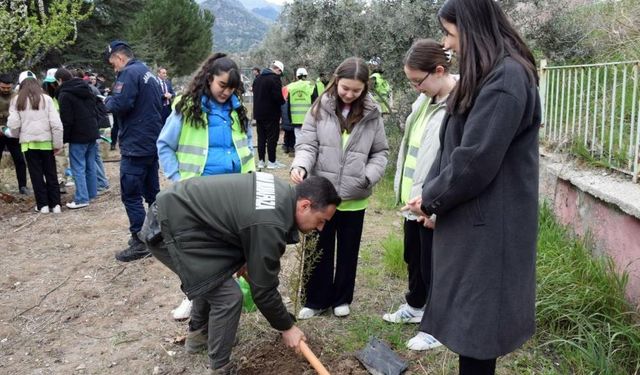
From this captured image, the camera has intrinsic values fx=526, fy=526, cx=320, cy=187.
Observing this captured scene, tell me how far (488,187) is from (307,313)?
194cm

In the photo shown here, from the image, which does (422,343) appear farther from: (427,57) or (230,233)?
(427,57)

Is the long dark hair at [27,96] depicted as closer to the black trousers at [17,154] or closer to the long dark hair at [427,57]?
the black trousers at [17,154]

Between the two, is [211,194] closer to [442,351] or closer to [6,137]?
[442,351]

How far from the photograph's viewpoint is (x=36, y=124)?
242 inches

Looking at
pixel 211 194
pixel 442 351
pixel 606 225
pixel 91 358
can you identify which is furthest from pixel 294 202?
pixel 606 225

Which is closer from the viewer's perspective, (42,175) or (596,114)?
(596,114)

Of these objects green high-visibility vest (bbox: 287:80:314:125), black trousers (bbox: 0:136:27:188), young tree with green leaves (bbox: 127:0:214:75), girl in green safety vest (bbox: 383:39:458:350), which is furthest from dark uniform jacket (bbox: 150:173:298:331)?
young tree with green leaves (bbox: 127:0:214:75)

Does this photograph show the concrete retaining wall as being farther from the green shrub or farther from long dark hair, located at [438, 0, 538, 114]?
long dark hair, located at [438, 0, 538, 114]

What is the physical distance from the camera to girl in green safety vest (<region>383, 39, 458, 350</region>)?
2.66 metres

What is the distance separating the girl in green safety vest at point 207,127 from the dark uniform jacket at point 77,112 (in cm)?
364

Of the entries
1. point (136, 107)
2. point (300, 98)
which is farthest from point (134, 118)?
point (300, 98)

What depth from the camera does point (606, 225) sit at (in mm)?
3283

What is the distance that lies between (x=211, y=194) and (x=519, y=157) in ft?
4.26

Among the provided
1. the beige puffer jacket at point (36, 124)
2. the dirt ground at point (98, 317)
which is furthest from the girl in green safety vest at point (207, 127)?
the beige puffer jacket at point (36, 124)
